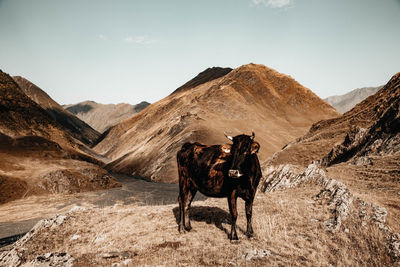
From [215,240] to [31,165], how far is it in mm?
50901

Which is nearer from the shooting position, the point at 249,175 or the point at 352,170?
the point at 249,175

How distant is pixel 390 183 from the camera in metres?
13.1

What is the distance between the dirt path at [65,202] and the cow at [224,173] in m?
17.2

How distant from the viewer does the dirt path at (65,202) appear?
23.3 metres

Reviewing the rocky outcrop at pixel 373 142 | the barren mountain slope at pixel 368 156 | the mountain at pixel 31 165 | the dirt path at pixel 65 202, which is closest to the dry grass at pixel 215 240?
the barren mountain slope at pixel 368 156

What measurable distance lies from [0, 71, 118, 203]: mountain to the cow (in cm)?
3608

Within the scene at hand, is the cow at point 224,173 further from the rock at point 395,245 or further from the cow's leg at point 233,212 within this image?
the rock at point 395,245

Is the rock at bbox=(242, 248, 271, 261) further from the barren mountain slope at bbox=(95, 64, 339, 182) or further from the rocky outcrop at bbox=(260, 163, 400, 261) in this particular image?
the barren mountain slope at bbox=(95, 64, 339, 182)

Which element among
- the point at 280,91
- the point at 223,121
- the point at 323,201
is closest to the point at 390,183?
the point at 323,201

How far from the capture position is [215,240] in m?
6.94

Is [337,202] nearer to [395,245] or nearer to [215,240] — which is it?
[395,245]

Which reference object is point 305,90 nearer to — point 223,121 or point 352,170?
point 223,121

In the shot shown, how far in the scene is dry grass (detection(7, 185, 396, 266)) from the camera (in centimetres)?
577

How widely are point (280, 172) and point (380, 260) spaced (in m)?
12.5
